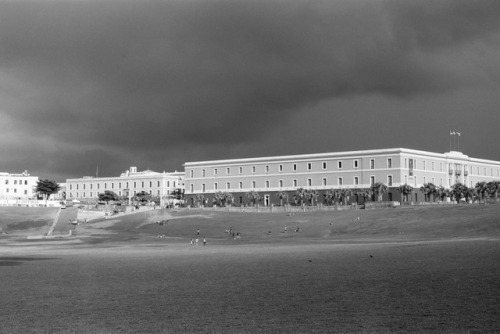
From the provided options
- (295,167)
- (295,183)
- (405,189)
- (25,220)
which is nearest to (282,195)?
(295,183)

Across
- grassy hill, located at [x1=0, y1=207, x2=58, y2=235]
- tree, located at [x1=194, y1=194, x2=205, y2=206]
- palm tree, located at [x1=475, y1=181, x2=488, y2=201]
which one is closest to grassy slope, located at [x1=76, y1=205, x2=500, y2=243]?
grassy hill, located at [x1=0, y1=207, x2=58, y2=235]

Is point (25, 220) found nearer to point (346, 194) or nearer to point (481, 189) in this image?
point (346, 194)

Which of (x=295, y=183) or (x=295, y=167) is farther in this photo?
(x=295, y=167)

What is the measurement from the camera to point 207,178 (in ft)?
556

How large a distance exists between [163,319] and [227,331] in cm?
288

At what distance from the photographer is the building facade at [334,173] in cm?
13988

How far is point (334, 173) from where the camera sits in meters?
148

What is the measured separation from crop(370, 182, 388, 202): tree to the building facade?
177 cm

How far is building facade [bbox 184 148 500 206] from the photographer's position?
459 ft

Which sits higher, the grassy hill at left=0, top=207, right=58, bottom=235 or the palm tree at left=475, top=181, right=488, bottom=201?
the palm tree at left=475, top=181, right=488, bottom=201

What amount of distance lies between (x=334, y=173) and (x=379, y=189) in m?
13.5

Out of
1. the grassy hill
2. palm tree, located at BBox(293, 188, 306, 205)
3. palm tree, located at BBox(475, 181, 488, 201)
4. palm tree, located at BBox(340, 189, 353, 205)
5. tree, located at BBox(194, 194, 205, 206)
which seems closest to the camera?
the grassy hill

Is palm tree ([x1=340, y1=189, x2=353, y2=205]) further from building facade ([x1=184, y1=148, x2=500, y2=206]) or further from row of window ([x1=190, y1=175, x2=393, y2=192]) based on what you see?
row of window ([x1=190, y1=175, x2=393, y2=192])

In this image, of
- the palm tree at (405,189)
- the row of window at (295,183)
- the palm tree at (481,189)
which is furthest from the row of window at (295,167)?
the palm tree at (481,189)
